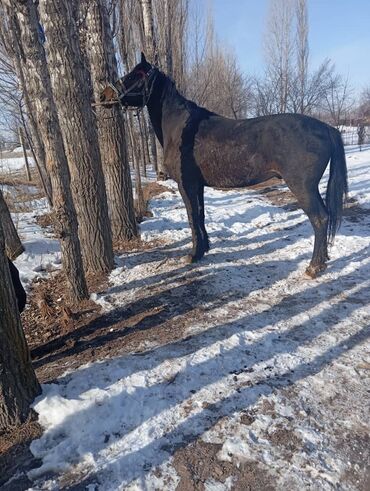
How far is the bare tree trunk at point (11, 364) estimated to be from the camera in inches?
86.3

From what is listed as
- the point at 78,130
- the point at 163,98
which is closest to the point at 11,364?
the point at 78,130

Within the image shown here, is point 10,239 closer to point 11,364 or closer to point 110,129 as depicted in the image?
point 110,129

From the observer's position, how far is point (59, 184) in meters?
3.71

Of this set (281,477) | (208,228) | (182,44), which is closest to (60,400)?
(281,477)

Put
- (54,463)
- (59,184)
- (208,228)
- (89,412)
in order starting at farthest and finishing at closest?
(208,228)
(59,184)
(89,412)
(54,463)

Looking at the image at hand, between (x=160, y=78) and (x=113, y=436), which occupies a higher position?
(x=160, y=78)

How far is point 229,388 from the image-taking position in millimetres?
2521

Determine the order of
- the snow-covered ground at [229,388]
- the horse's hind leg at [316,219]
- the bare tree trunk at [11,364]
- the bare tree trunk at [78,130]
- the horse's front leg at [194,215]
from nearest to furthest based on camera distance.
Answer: the snow-covered ground at [229,388]
the bare tree trunk at [11,364]
the bare tree trunk at [78,130]
the horse's hind leg at [316,219]
the horse's front leg at [194,215]

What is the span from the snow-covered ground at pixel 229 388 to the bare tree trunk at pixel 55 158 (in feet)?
1.56

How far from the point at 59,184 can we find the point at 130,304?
5.01 feet

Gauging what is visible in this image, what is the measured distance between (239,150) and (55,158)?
227cm

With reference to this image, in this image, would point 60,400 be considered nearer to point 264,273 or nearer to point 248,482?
point 248,482

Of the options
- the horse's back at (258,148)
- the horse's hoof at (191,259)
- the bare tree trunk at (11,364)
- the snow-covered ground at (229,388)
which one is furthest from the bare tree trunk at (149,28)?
the bare tree trunk at (11,364)

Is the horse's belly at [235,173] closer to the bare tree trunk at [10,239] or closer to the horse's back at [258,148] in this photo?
the horse's back at [258,148]
